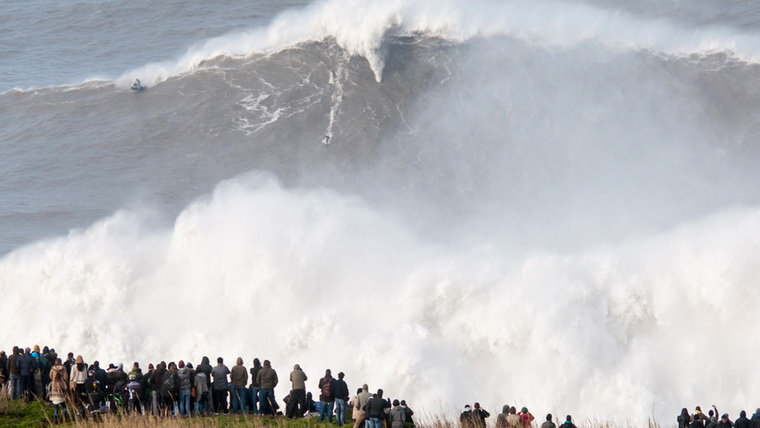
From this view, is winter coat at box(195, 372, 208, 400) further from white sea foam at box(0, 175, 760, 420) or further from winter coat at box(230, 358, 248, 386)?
white sea foam at box(0, 175, 760, 420)

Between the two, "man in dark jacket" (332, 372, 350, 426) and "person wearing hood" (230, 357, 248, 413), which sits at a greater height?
"person wearing hood" (230, 357, 248, 413)

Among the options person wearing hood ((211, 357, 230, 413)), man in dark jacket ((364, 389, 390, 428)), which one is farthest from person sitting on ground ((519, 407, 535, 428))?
person wearing hood ((211, 357, 230, 413))

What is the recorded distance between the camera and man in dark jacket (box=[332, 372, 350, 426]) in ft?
63.7

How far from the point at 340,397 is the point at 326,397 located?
Result: 0.94 feet

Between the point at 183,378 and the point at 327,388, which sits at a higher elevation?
Result: the point at 183,378

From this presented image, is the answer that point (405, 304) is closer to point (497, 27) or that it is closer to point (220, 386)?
point (220, 386)

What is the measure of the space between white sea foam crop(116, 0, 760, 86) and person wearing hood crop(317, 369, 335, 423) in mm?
24354

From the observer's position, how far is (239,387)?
20.5 meters

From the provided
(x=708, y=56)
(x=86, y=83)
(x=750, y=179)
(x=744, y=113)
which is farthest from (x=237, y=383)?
(x=86, y=83)

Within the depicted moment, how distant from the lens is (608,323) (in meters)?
25.4

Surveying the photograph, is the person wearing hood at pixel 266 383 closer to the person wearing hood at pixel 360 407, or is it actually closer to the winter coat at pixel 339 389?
the winter coat at pixel 339 389

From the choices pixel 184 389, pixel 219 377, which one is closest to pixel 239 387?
pixel 219 377

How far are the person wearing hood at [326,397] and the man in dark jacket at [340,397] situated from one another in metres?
Answer: 0.08

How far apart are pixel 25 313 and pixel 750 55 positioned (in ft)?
95.9
